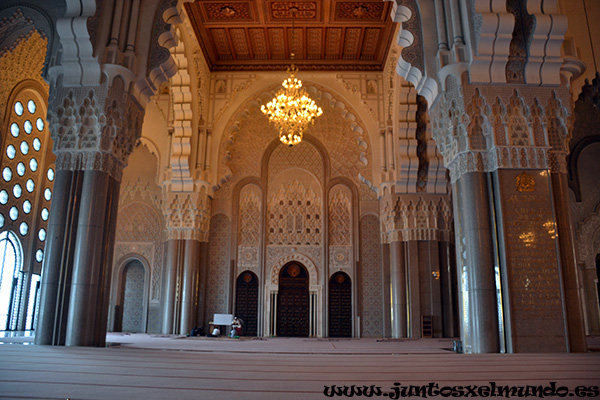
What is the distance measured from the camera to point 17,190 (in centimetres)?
1246

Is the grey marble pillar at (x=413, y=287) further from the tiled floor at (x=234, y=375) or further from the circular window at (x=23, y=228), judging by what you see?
the circular window at (x=23, y=228)

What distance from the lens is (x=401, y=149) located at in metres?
11.3

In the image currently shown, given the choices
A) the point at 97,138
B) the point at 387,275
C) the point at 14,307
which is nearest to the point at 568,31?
the point at 97,138

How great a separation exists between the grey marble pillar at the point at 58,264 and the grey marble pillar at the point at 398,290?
7.75 metres

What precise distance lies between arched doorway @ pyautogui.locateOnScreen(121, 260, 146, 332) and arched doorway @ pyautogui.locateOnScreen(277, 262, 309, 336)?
12.3 feet

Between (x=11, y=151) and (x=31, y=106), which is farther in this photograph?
(x=31, y=106)

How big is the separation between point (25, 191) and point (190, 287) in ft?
17.6

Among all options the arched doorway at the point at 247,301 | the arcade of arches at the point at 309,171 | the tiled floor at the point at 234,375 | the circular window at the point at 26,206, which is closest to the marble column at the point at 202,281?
the arcade of arches at the point at 309,171

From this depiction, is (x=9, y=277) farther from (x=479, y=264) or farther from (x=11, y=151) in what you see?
(x=479, y=264)

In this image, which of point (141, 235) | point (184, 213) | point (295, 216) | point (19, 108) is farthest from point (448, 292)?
point (19, 108)

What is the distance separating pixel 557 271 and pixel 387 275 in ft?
22.6

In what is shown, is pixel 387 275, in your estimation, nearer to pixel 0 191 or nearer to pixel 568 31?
pixel 568 31

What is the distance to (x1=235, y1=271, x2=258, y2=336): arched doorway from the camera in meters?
12.4

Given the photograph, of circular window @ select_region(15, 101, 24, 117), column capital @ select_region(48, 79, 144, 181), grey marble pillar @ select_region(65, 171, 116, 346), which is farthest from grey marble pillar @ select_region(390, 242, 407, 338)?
circular window @ select_region(15, 101, 24, 117)
